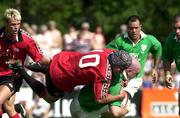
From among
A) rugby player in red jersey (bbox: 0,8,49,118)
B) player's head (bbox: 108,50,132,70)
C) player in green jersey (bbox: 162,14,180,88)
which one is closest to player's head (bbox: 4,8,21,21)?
rugby player in red jersey (bbox: 0,8,49,118)

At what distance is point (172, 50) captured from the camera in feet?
38.7

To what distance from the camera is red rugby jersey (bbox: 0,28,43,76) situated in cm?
1084

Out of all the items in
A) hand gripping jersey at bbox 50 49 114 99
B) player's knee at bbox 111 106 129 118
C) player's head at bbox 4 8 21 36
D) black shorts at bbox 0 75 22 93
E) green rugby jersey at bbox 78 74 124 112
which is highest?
player's head at bbox 4 8 21 36

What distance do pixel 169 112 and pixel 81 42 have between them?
341cm

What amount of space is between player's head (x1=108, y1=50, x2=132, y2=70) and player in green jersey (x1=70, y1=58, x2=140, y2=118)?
0.95ft

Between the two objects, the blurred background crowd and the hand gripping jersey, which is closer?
the hand gripping jersey

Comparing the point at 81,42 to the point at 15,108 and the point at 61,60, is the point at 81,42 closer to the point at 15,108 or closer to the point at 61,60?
the point at 15,108

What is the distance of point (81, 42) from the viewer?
18594mm

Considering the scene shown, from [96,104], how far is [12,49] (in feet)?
5.11

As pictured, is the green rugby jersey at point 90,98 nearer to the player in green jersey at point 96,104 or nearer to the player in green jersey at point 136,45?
the player in green jersey at point 96,104

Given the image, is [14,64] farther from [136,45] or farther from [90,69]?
[136,45]

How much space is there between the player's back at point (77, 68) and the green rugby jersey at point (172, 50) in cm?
180

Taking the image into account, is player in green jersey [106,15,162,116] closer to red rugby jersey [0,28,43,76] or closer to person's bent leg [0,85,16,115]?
red rugby jersey [0,28,43,76]

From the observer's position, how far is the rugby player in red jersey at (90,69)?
985 centimetres
